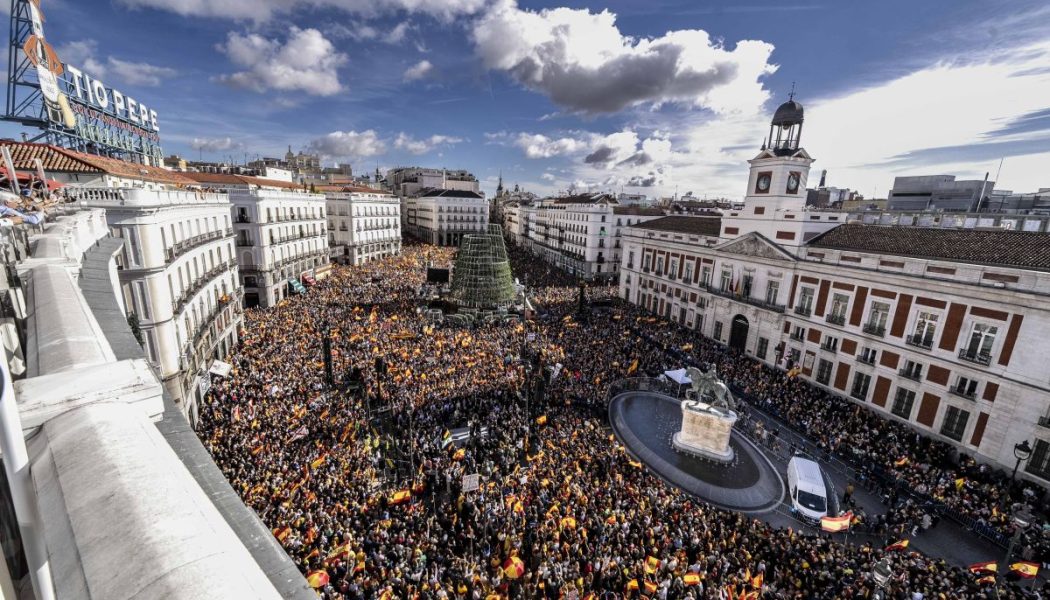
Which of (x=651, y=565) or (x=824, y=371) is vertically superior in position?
(x=824, y=371)

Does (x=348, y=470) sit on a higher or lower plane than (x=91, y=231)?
lower

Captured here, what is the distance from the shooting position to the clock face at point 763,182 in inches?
1481

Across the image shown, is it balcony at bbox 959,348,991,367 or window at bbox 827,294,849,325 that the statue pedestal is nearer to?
balcony at bbox 959,348,991,367

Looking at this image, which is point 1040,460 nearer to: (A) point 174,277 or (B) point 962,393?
(B) point 962,393

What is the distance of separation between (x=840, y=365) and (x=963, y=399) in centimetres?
679

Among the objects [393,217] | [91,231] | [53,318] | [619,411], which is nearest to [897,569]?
[619,411]

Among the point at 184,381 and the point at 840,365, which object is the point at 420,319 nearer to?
the point at 184,381

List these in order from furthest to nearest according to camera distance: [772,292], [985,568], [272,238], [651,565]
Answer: [272,238] → [772,292] → [985,568] → [651,565]

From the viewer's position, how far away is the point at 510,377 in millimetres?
28312

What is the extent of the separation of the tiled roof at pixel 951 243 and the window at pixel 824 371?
8129mm

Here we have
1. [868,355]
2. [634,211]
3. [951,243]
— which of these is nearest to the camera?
[951,243]

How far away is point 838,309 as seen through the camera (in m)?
31.7

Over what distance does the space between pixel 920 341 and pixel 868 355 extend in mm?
3023

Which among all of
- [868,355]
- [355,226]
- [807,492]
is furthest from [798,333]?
[355,226]
